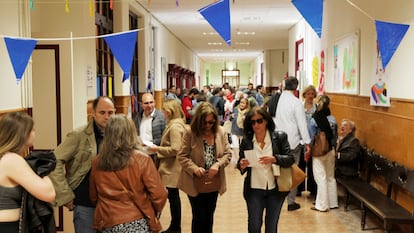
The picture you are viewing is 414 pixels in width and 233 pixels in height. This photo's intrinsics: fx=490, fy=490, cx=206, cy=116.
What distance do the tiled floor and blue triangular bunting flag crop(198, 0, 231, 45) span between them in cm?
229

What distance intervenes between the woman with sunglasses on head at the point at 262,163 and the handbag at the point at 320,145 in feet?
8.01

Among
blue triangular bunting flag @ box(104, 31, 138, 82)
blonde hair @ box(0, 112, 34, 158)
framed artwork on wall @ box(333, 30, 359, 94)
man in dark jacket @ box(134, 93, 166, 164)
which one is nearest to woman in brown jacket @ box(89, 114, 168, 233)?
blonde hair @ box(0, 112, 34, 158)

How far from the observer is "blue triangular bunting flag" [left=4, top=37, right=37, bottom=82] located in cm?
428

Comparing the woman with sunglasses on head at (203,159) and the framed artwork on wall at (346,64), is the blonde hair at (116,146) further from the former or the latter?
the framed artwork on wall at (346,64)

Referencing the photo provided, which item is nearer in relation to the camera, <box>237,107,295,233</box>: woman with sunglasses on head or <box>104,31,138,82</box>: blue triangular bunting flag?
<box>237,107,295,233</box>: woman with sunglasses on head

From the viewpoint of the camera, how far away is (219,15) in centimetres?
482

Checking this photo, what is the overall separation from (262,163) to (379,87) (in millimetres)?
2737

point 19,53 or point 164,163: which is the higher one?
point 19,53

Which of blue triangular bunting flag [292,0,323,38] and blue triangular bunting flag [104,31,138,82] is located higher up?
blue triangular bunting flag [292,0,323,38]

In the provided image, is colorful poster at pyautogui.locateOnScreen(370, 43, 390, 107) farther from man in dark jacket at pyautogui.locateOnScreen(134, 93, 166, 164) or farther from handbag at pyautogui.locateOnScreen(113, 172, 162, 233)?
handbag at pyautogui.locateOnScreen(113, 172, 162, 233)

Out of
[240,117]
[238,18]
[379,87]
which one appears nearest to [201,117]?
[379,87]

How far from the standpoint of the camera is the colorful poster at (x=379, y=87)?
5730 mm

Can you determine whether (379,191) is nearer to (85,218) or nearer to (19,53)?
(85,218)

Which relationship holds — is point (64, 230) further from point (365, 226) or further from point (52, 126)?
point (365, 226)
